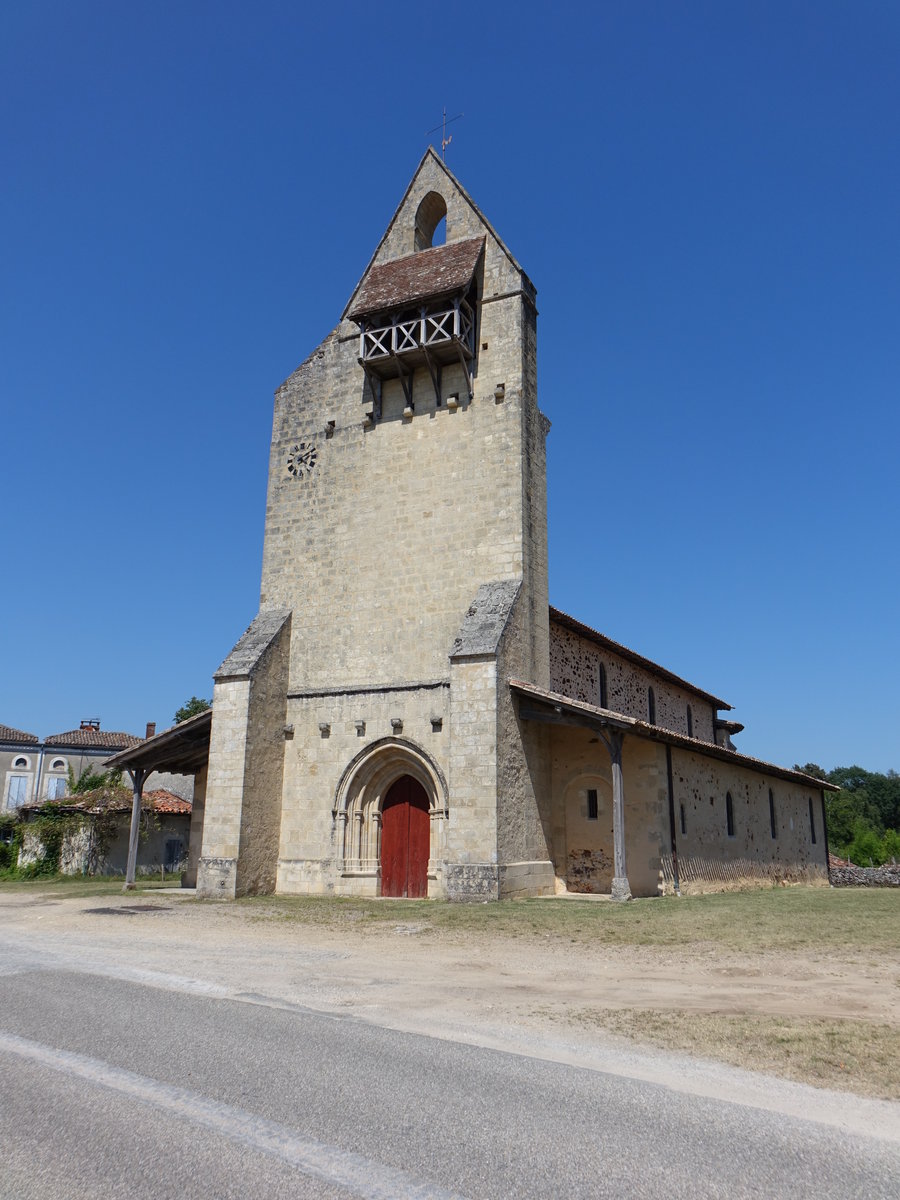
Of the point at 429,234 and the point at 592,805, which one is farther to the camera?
the point at 429,234

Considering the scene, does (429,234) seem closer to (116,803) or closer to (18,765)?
(116,803)

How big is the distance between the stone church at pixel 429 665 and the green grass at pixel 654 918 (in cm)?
123

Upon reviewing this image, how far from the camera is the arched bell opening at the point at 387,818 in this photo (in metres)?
18.2

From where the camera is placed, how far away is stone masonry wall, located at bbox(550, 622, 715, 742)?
70.3ft

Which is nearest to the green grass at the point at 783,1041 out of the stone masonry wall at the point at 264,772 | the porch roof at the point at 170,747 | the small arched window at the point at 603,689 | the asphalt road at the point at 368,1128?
the asphalt road at the point at 368,1128

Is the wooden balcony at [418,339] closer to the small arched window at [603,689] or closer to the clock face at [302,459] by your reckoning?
the clock face at [302,459]

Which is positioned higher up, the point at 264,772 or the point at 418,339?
the point at 418,339

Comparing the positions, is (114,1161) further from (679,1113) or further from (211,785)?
(211,785)

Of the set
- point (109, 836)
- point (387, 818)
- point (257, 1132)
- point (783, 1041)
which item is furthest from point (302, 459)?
point (257, 1132)

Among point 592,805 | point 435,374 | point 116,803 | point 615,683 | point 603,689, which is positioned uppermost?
point 435,374

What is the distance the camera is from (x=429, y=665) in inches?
722

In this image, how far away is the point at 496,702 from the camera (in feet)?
53.7

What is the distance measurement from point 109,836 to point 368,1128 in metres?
27.0

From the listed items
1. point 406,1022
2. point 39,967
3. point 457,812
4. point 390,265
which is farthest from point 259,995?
point 390,265
